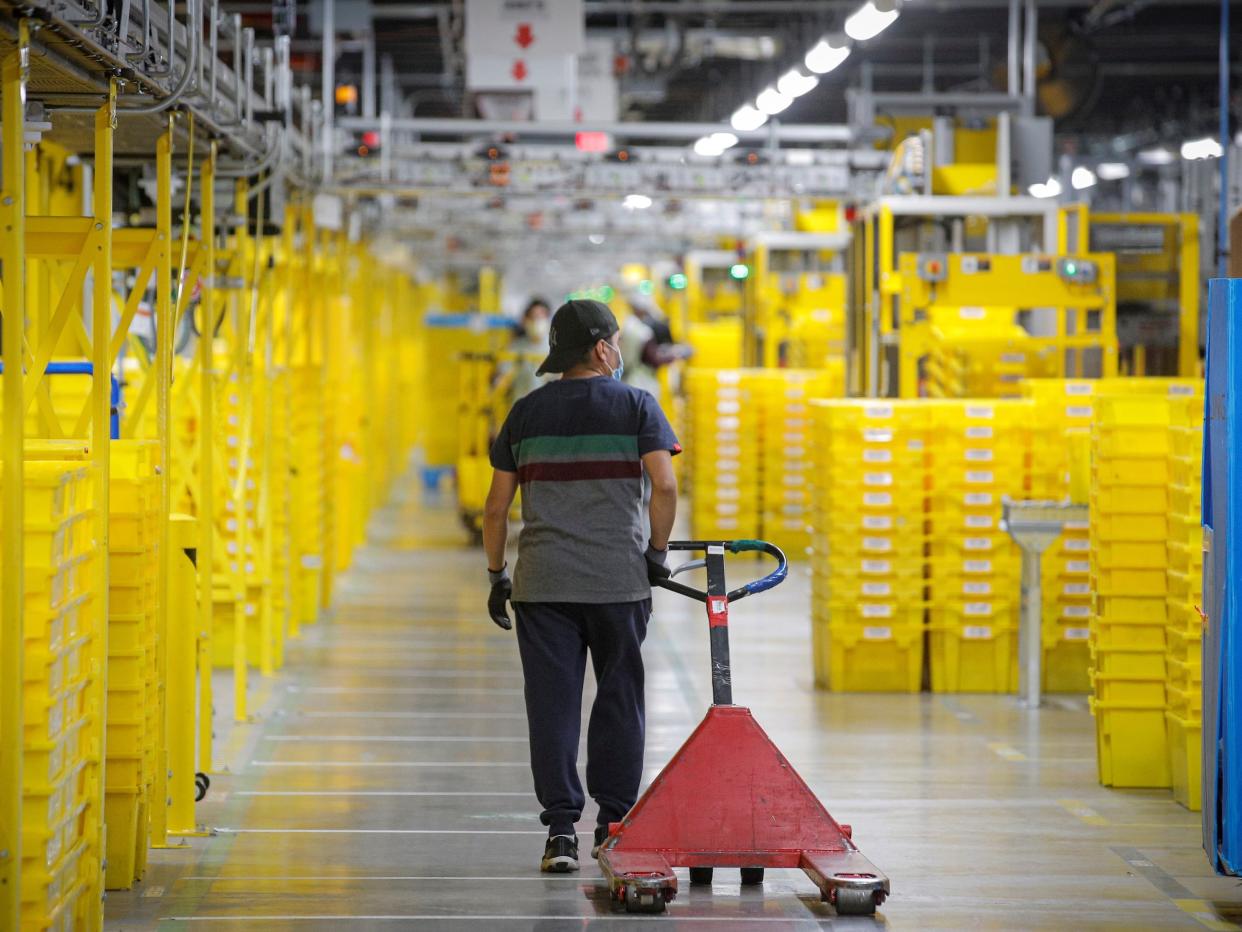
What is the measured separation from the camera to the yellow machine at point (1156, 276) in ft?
44.7

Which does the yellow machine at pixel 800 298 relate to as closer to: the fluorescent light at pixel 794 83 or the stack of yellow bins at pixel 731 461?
the stack of yellow bins at pixel 731 461

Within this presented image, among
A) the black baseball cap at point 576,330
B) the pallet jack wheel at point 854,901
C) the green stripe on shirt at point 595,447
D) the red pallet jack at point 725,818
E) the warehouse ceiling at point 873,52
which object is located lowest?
the pallet jack wheel at point 854,901

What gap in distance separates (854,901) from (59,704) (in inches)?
98.4

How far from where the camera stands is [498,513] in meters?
6.38

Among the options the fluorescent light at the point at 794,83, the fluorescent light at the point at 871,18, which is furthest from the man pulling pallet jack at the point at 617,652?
the fluorescent light at the point at 794,83

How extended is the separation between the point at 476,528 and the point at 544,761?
1331 centimetres

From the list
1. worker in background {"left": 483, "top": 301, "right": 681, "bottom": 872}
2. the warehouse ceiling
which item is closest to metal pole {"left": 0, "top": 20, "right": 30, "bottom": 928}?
worker in background {"left": 483, "top": 301, "right": 681, "bottom": 872}

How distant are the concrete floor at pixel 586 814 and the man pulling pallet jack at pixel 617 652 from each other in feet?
0.61

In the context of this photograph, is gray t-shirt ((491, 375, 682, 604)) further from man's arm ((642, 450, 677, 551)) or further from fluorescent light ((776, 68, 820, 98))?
fluorescent light ((776, 68, 820, 98))

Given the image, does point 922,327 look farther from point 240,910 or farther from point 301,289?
point 240,910

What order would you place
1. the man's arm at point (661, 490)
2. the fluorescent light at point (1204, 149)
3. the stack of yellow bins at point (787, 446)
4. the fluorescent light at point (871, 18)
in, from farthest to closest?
the stack of yellow bins at point (787, 446)
the fluorescent light at point (1204, 149)
the fluorescent light at point (871, 18)
the man's arm at point (661, 490)

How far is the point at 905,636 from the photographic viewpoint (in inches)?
431

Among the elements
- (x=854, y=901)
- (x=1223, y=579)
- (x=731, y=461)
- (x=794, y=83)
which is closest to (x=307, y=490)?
(x=794, y=83)

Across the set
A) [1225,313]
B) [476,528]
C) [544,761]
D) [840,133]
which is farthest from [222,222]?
[476,528]
